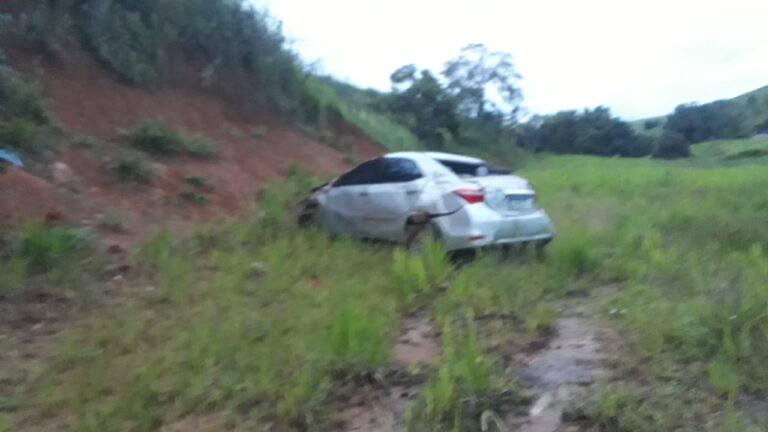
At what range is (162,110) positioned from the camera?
16828 millimetres

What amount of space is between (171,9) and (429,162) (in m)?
10.0

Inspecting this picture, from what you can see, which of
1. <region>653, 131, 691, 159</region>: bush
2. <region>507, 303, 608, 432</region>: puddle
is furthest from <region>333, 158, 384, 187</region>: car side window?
<region>653, 131, 691, 159</region>: bush

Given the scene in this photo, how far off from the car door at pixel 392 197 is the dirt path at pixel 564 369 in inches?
122

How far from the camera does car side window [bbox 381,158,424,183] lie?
1022 cm

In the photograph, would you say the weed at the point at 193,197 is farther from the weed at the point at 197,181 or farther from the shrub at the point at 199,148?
the shrub at the point at 199,148

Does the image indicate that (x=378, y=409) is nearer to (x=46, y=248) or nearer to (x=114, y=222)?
(x=46, y=248)

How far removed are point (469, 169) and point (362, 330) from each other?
4541 millimetres

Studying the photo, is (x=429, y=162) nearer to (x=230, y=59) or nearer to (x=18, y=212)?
(x=18, y=212)

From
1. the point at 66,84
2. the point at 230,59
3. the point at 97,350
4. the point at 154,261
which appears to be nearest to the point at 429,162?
the point at 154,261

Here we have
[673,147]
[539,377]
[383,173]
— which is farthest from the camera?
[673,147]

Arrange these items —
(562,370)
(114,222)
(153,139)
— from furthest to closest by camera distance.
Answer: (153,139) → (114,222) → (562,370)

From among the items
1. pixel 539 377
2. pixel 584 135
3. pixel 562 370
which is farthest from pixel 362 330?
pixel 584 135

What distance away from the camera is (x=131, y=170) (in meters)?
13.1

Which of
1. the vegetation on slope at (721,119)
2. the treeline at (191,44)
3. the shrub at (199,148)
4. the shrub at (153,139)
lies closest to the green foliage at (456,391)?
the shrub at (153,139)
